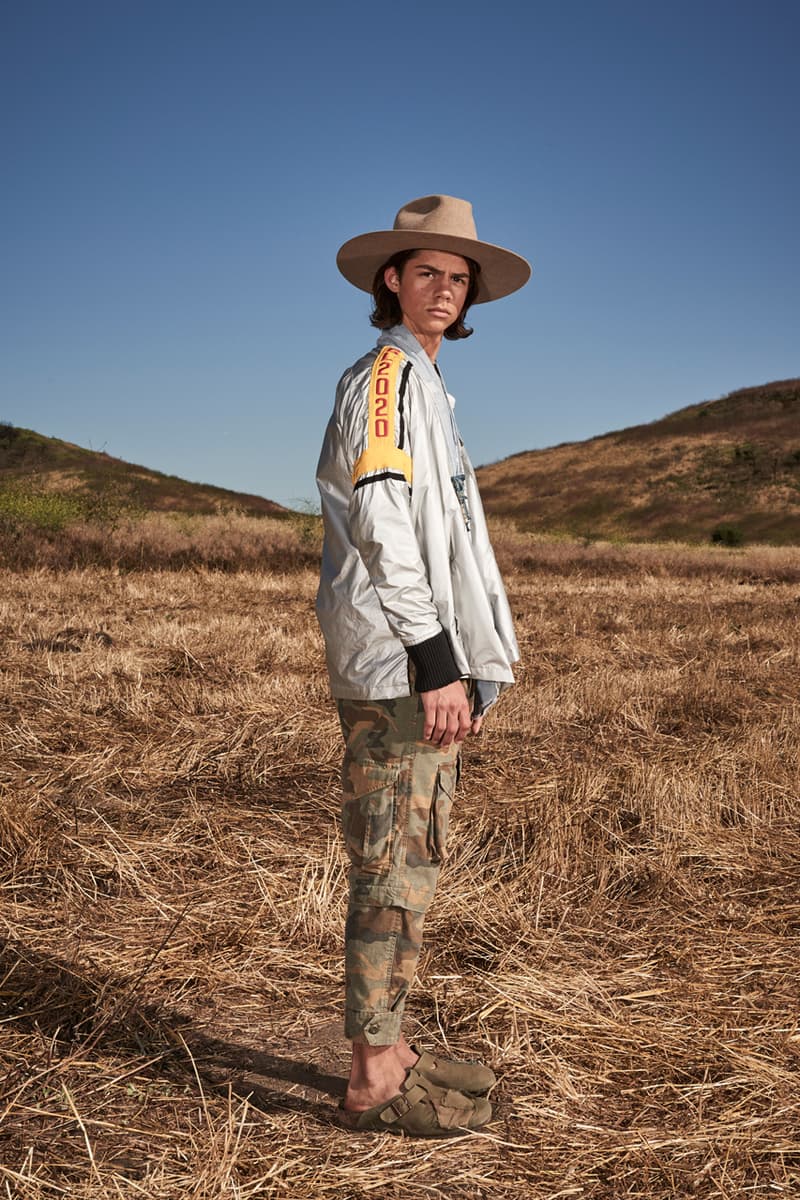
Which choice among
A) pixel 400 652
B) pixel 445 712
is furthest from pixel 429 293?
pixel 445 712

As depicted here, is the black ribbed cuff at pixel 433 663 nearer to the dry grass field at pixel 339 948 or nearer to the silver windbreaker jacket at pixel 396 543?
the silver windbreaker jacket at pixel 396 543

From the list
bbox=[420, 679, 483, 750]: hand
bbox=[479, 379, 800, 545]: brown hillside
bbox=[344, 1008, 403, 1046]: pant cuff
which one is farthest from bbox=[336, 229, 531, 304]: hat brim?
bbox=[479, 379, 800, 545]: brown hillside

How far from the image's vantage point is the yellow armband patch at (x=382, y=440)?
2.16 m

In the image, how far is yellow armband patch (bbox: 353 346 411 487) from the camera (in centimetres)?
216

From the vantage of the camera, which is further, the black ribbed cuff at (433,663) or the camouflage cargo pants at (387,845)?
the camouflage cargo pants at (387,845)

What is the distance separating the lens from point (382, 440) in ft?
7.13

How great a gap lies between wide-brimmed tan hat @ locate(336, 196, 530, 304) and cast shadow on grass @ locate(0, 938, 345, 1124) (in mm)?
2159

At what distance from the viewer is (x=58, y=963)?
3131 mm

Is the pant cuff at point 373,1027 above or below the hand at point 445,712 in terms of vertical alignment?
below

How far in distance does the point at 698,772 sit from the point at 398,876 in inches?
129

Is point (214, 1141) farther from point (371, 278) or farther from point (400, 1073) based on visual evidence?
point (371, 278)

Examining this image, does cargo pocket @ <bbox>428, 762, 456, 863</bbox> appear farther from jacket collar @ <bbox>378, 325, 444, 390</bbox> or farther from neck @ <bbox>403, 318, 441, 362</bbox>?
neck @ <bbox>403, 318, 441, 362</bbox>

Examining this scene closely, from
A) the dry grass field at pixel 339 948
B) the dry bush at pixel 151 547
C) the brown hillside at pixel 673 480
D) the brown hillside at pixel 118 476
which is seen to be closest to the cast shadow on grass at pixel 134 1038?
the dry grass field at pixel 339 948

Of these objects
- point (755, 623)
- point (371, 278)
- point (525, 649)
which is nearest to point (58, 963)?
point (371, 278)
